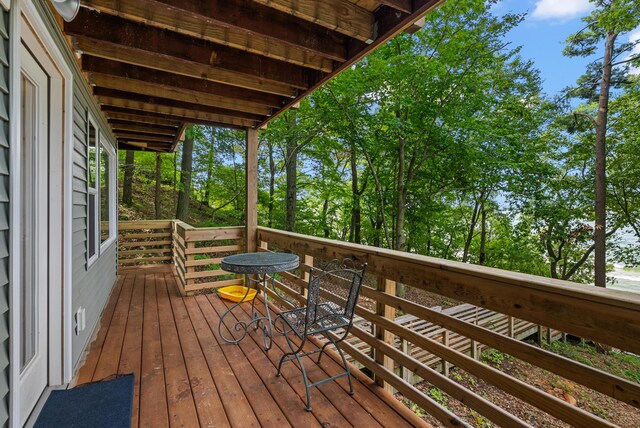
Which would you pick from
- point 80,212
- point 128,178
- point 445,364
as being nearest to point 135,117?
point 80,212

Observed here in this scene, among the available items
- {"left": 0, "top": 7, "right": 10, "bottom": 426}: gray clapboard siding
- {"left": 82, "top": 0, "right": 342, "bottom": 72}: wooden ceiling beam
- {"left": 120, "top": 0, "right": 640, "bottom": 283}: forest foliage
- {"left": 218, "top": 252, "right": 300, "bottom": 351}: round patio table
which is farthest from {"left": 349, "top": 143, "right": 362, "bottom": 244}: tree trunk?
{"left": 0, "top": 7, "right": 10, "bottom": 426}: gray clapboard siding

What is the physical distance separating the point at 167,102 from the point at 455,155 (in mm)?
6989

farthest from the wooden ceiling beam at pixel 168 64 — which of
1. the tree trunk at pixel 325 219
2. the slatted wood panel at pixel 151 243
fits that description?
the tree trunk at pixel 325 219

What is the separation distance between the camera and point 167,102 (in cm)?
336

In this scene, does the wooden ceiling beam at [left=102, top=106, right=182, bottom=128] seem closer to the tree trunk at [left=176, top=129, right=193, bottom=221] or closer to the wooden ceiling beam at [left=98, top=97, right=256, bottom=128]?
the wooden ceiling beam at [left=98, top=97, right=256, bottom=128]

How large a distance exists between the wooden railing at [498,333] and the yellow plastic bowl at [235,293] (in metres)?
1.92

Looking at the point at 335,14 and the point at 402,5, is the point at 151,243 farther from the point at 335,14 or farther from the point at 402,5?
the point at 402,5

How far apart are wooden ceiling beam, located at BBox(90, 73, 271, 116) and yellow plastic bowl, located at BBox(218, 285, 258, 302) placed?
2.24m

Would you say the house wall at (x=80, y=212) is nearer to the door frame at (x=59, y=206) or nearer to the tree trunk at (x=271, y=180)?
the door frame at (x=59, y=206)

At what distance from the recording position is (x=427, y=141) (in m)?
8.02

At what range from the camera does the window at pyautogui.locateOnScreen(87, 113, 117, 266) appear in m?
2.94

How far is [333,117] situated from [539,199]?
638cm

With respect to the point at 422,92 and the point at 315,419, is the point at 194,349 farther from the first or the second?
the point at 422,92

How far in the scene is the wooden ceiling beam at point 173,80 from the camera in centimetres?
256
